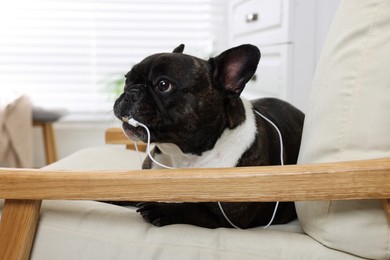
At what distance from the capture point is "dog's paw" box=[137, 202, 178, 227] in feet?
3.00

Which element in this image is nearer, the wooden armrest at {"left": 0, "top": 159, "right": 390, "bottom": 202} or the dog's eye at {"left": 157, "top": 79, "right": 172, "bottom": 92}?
the wooden armrest at {"left": 0, "top": 159, "right": 390, "bottom": 202}

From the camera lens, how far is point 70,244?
2.86 feet

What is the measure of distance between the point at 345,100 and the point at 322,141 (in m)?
0.09

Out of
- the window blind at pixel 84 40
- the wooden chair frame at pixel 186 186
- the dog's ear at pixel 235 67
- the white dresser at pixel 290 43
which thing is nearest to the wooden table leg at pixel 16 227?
the wooden chair frame at pixel 186 186

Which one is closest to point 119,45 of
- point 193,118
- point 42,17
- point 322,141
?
point 42,17

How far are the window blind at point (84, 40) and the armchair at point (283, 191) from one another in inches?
79.9

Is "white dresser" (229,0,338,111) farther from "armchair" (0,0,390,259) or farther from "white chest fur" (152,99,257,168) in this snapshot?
"armchair" (0,0,390,259)

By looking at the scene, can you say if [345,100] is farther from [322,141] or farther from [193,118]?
[193,118]

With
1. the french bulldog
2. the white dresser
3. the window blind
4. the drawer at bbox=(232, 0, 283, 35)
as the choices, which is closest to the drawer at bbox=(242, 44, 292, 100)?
the white dresser

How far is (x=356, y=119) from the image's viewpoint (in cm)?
82

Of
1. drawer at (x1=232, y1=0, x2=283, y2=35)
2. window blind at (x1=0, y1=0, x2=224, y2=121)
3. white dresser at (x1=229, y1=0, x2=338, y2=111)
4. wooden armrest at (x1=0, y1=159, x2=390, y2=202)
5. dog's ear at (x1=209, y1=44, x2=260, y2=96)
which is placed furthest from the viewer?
window blind at (x1=0, y1=0, x2=224, y2=121)

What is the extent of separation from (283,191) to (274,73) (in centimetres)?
120

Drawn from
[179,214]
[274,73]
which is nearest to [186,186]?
[179,214]

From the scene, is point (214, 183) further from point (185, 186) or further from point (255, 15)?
point (255, 15)
